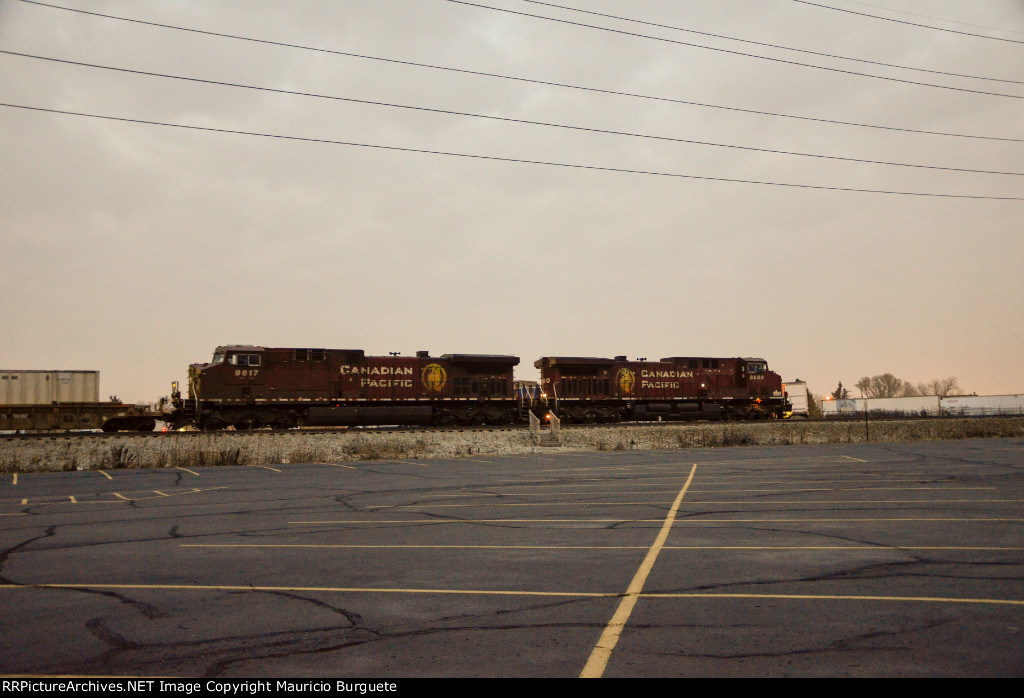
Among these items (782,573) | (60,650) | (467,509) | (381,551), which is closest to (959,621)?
(782,573)

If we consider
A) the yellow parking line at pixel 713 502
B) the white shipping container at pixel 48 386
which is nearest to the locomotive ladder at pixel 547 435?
the yellow parking line at pixel 713 502

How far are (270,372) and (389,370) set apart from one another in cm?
639

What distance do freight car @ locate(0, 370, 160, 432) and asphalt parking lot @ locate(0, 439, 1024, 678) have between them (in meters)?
27.3

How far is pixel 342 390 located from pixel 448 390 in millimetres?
5884

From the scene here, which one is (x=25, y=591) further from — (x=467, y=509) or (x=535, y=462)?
(x=535, y=462)

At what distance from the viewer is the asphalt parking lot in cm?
471

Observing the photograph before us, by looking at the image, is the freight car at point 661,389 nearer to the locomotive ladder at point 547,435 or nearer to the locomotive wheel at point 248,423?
the locomotive ladder at point 547,435

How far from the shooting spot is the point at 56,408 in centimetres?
4059

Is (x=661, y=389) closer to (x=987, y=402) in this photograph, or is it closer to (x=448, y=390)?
(x=448, y=390)

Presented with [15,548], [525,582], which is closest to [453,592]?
[525,582]

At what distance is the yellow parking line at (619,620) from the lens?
450 centimetres

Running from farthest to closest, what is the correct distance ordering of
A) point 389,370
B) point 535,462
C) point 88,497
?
point 389,370, point 535,462, point 88,497

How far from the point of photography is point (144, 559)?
8.46m

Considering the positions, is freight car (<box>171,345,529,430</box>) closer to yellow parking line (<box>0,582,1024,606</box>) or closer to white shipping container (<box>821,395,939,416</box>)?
yellow parking line (<box>0,582,1024,606</box>)
